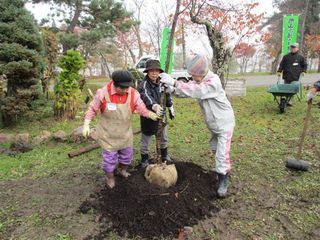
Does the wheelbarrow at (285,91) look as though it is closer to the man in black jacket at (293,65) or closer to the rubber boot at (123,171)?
the man in black jacket at (293,65)

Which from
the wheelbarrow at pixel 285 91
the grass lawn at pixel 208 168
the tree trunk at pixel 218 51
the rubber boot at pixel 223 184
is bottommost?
the grass lawn at pixel 208 168

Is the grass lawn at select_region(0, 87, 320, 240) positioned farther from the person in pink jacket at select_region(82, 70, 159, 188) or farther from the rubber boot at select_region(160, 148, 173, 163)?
the person in pink jacket at select_region(82, 70, 159, 188)

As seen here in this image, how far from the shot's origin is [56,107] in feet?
23.1

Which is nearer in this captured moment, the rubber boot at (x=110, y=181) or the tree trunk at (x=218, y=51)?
the rubber boot at (x=110, y=181)

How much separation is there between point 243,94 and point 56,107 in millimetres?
7044

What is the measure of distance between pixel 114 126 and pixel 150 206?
1038 mm

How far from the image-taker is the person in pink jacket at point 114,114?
333 cm

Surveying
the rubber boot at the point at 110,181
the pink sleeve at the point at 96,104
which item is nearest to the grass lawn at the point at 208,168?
the rubber boot at the point at 110,181

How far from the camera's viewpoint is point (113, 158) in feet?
11.6

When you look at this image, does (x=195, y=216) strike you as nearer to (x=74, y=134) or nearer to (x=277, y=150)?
(x=277, y=150)

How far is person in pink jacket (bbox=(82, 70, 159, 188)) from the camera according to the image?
333 cm

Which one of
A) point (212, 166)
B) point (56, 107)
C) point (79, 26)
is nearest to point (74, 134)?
point (56, 107)

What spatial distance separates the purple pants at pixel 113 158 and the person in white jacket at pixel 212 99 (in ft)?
3.31

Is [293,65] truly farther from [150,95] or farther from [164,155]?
[150,95]
